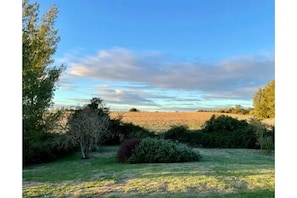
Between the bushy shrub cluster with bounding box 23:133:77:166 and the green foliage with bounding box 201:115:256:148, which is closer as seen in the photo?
the bushy shrub cluster with bounding box 23:133:77:166

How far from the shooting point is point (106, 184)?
4.98 m

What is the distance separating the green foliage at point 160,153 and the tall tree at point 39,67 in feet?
11.4

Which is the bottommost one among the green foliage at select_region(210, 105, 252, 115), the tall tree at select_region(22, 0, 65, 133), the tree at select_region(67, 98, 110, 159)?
the tree at select_region(67, 98, 110, 159)

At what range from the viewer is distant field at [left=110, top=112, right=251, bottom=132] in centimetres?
1514

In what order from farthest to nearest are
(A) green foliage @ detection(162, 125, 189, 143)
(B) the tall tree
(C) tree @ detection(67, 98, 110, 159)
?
1. (A) green foliage @ detection(162, 125, 189, 143)
2. (C) tree @ detection(67, 98, 110, 159)
3. (B) the tall tree

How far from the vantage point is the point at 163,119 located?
17453 mm

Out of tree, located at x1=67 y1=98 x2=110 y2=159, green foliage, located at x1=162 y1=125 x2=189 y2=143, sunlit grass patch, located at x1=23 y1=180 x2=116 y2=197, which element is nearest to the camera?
sunlit grass patch, located at x1=23 y1=180 x2=116 y2=197

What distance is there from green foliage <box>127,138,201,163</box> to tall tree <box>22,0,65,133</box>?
3.47m

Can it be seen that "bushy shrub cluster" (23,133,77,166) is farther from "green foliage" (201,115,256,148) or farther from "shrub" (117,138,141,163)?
"green foliage" (201,115,256,148)

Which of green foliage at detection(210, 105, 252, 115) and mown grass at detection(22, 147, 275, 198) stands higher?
green foliage at detection(210, 105, 252, 115)

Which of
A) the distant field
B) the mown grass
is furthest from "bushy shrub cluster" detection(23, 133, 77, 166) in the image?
the mown grass

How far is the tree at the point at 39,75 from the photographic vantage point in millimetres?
9852
